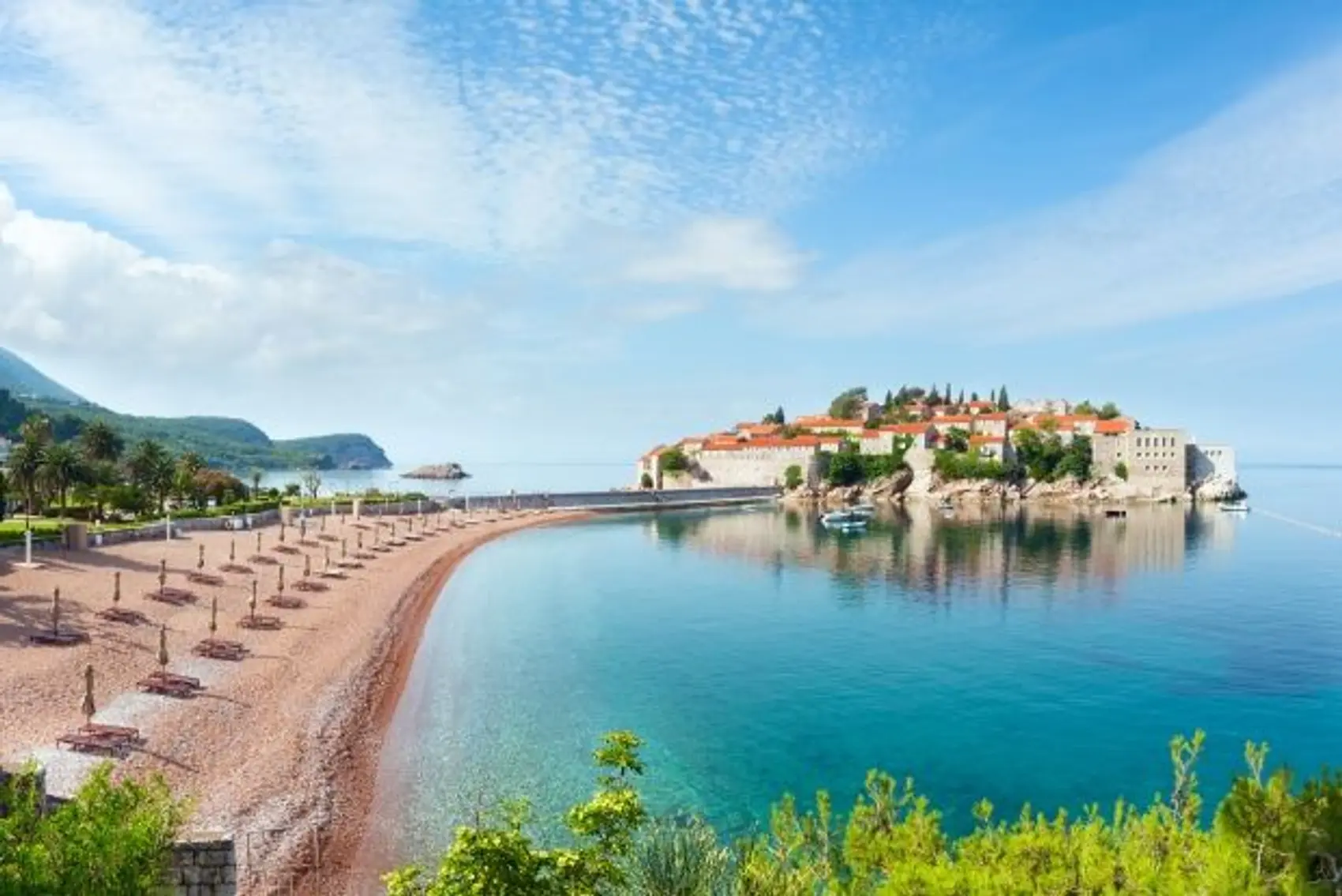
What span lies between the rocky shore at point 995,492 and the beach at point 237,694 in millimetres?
118353

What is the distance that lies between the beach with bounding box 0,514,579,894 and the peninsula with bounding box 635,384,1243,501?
12122 cm

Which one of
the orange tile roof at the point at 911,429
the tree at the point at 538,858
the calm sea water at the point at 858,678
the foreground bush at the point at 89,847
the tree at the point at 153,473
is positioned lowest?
the calm sea water at the point at 858,678

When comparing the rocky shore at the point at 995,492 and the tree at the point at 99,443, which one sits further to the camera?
the rocky shore at the point at 995,492

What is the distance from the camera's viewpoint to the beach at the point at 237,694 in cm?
2158

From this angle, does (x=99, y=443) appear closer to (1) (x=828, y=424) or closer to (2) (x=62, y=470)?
(2) (x=62, y=470)

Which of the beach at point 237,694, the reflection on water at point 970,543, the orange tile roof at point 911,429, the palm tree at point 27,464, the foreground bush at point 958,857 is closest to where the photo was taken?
the foreground bush at point 958,857

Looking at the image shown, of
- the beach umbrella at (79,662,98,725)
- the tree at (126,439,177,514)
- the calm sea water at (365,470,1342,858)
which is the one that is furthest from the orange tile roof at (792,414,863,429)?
the beach umbrella at (79,662,98,725)

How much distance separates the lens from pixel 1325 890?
25.8ft

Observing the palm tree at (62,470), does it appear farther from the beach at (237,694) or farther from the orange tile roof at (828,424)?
the orange tile roof at (828,424)

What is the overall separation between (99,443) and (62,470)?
14733mm

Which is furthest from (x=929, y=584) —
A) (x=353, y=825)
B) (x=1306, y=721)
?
(x=353, y=825)

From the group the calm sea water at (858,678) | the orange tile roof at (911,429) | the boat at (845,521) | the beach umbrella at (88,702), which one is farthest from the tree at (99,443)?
the orange tile roof at (911,429)

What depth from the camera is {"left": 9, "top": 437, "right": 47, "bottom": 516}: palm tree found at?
2630 inches

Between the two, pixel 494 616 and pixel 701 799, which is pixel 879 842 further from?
pixel 494 616
